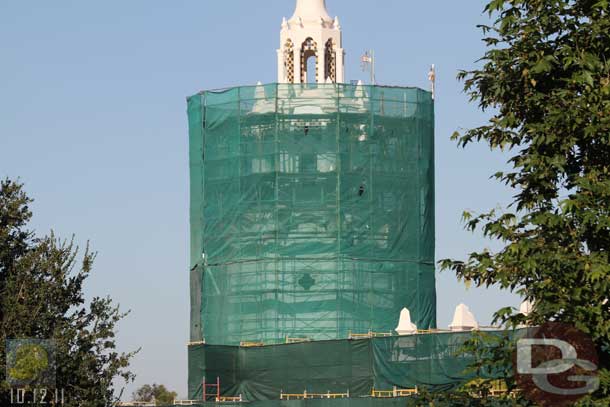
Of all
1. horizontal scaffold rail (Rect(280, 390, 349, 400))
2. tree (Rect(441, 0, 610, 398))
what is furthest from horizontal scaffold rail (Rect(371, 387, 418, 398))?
tree (Rect(441, 0, 610, 398))

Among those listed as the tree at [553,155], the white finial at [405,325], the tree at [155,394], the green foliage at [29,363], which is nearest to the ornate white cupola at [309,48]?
the white finial at [405,325]

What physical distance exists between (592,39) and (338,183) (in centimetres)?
4565

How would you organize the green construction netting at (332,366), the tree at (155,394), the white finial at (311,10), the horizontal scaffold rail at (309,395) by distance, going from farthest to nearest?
the tree at (155,394) < the white finial at (311,10) < the horizontal scaffold rail at (309,395) < the green construction netting at (332,366)

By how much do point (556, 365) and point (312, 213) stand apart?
46689 mm

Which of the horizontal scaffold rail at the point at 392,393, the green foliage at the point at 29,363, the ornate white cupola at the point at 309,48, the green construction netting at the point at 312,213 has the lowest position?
the green foliage at the point at 29,363

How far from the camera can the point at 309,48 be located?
7625 centimetres

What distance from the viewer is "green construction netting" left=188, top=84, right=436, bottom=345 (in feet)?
230

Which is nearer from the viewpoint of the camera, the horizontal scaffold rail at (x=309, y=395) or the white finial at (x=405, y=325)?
the horizontal scaffold rail at (x=309, y=395)

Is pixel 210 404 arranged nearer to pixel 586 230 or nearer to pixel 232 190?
pixel 232 190

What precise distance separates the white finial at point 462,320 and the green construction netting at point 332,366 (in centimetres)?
123

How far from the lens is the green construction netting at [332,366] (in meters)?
61.6

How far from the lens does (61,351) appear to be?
43188 mm

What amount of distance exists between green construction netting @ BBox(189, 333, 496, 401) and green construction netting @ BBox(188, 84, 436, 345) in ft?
8.88

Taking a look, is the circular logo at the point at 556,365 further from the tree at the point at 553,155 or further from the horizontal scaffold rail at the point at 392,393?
the horizontal scaffold rail at the point at 392,393
